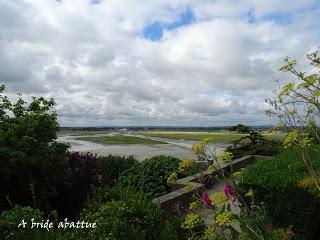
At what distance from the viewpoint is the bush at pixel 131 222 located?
16.6 feet

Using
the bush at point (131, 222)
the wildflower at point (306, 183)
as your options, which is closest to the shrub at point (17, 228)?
the bush at point (131, 222)

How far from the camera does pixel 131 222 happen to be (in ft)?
17.9

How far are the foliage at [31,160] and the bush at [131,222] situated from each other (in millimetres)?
3365

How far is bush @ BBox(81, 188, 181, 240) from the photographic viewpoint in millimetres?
5051

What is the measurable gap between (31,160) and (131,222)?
4.36m

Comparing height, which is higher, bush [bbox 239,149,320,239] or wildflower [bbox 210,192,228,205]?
wildflower [bbox 210,192,228,205]

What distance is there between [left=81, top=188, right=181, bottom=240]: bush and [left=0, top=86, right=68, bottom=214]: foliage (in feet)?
11.0

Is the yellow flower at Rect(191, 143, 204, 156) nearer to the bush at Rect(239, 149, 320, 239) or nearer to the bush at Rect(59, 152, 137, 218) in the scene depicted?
the bush at Rect(239, 149, 320, 239)

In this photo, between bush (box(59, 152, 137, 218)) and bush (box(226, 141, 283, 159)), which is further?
bush (box(226, 141, 283, 159))

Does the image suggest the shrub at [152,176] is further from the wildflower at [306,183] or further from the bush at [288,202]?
the wildflower at [306,183]

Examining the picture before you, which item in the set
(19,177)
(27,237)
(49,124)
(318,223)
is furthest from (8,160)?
(318,223)

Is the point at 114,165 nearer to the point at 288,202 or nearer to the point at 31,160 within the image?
the point at 31,160

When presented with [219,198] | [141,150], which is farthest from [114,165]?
[141,150]

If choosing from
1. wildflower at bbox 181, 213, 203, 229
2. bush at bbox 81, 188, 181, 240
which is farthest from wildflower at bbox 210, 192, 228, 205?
bush at bbox 81, 188, 181, 240
